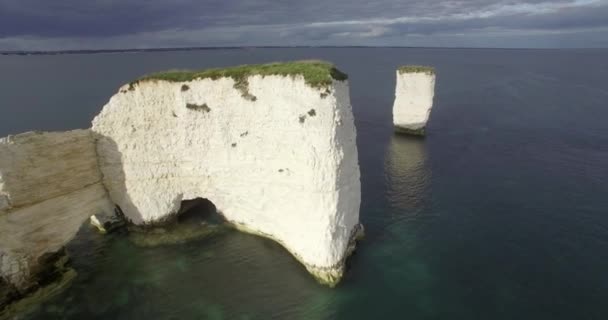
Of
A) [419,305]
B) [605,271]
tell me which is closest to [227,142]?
[419,305]

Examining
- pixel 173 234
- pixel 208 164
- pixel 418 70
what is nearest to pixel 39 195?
pixel 173 234

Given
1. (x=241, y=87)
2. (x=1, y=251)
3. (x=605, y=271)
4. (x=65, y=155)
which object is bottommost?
(x=605, y=271)

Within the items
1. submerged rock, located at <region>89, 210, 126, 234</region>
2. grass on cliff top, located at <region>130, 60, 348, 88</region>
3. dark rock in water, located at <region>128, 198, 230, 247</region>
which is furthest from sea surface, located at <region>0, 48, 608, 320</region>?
grass on cliff top, located at <region>130, 60, 348, 88</region>

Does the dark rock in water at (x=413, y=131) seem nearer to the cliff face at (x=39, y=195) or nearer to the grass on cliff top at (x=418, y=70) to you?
the grass on cliff top at (x=418, y=70)

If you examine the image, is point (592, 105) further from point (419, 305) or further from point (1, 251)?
point (1, 251)

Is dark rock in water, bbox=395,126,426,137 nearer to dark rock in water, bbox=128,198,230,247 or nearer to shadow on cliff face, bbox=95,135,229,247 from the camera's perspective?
dark rock in water, bbox=128,198,230,247

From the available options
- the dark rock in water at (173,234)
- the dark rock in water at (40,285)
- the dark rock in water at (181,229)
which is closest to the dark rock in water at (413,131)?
the dark rock in water at (181,229)

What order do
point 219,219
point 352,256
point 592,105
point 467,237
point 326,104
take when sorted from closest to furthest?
1. point 326,104
2. point 352,256
3. point 467,237
4. point 219,219
5. point 592,105
